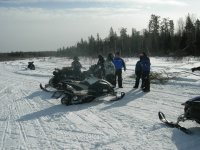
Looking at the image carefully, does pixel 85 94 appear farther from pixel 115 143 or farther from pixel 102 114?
pixel 115 143

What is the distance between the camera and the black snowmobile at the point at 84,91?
1045 centimetres

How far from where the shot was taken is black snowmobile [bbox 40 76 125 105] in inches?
412

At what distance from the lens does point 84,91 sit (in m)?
10.7

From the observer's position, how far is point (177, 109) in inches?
349

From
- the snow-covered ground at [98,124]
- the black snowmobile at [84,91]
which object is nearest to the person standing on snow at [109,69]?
the snow-covered ground at [98,124]

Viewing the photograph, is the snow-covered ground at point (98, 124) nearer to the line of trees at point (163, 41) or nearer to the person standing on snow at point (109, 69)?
the person standing on snow at point (109, 69)

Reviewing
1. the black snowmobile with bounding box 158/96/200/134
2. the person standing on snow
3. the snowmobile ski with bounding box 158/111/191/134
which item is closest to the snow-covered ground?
the snowmobile ski with bounding box 158/111/191/134

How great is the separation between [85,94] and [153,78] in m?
5.93

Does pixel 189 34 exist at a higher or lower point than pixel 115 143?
higher

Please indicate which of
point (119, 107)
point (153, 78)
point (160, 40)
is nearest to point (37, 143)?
point (119, 107)

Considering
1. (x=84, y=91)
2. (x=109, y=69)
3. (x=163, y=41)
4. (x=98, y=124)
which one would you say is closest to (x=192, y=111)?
(x=98, y=124)

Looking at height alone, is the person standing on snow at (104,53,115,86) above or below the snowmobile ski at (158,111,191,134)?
above

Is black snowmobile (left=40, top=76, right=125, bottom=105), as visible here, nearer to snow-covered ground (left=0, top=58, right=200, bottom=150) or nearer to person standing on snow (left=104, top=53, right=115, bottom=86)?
snow-covered ground (left=0, top=58, right=200, bottom=150)

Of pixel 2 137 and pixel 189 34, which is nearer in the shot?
pixel 2 137
